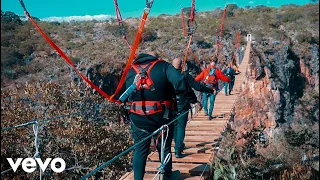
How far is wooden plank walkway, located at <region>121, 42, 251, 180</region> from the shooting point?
5.33m

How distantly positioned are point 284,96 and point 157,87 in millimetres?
25472

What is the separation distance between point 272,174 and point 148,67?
4.94 metres

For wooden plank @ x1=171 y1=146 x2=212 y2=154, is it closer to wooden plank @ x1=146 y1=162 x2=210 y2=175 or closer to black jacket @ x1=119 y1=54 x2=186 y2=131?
wooden plank @ x1=146 y1=162 x2=210 y2=175

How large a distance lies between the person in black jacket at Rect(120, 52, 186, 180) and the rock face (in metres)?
14.7

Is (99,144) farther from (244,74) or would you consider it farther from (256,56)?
(256,56)

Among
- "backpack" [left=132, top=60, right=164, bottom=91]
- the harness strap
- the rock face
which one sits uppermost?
"backpack" [left=132, top=60, right=164, bottom=91]

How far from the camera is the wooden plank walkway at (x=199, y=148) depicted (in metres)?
5.33

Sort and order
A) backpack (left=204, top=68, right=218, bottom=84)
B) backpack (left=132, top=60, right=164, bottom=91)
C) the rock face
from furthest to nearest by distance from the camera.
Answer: the rock face
backpack (left=204, top=68, right=218, bottom=84)
backpack (left=132, top=60, right=164, bottom=91)

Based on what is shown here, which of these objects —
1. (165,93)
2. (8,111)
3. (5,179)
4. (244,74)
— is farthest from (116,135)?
(244,74)

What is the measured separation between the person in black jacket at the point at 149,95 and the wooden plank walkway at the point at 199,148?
4.34 ft

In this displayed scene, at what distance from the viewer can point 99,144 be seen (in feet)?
31.1

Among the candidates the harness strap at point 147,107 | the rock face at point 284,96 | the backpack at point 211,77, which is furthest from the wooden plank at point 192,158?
the rock face at point 284,96

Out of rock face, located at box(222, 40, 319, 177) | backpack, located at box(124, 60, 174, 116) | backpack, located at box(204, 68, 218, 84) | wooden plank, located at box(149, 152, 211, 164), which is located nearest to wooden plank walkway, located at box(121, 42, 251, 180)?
wooden plank, located at box(149, 152, 211, 164)

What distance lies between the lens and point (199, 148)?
22.0ft
